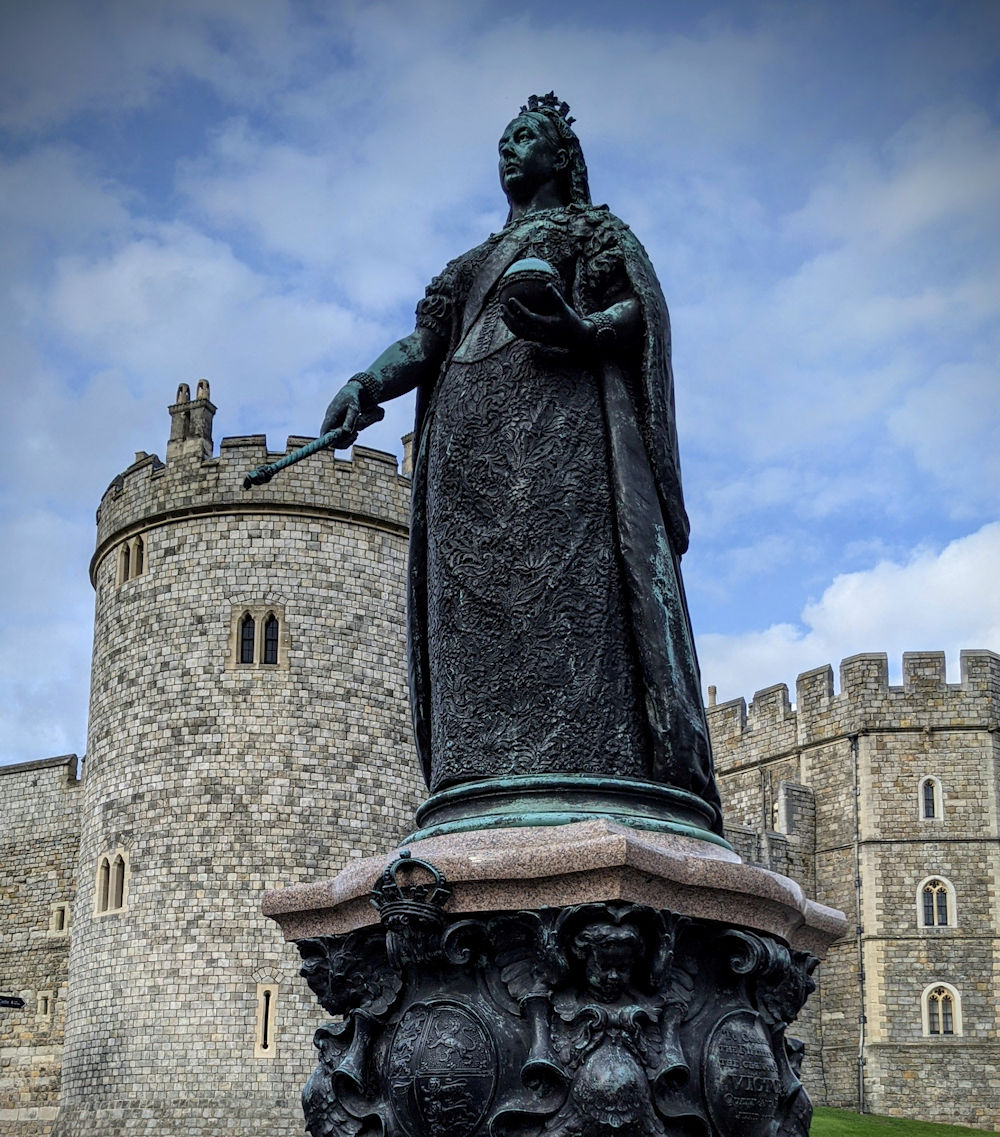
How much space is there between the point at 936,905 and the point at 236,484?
17646 mm

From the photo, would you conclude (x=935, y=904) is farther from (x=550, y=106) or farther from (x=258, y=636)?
(x=550, y=106)

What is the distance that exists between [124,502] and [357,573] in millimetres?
4400

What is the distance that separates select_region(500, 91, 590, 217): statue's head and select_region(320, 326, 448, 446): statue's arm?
1.92 ft

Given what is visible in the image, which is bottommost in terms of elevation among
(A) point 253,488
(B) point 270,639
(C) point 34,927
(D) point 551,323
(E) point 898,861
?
(C) point 34,927

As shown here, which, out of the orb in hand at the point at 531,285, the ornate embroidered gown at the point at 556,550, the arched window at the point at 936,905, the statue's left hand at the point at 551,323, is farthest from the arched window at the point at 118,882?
the orb in hand at the point at 531,285

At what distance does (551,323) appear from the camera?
15.0ft

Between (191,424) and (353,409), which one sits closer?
(353,409)

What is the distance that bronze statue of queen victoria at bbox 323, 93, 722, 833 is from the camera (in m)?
4.54

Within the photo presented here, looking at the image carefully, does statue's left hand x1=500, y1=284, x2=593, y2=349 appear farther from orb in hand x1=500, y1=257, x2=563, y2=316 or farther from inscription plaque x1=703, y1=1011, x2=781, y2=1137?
inscription plaque x1=703, y1=1011, x2=781, y2=1137

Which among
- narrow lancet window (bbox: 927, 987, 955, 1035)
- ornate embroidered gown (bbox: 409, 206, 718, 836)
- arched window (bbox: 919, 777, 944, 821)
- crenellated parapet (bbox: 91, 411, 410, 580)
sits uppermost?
crenellated parapet (bbox: 91, 411, 410, 580)

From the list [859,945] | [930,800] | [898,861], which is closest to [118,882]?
[859,945]

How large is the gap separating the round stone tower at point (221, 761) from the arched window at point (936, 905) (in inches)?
542

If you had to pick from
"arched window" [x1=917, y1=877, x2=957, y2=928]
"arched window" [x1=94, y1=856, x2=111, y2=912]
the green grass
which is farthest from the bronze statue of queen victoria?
"arched window" [x1=917, y1=877, x2=957, y2=928]

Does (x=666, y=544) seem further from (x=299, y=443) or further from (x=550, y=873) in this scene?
(x=299, y=443)
